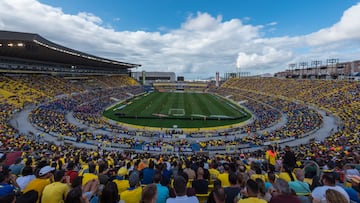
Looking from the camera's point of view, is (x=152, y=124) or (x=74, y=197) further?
(x=152, y=124)

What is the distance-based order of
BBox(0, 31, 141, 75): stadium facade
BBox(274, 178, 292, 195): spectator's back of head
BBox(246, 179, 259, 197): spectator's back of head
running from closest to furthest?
BBox(246, 179, 259, 197): spectator's back of head, BBox(274, 178, 292, 195): spectator's back of head, BBox(0, 31, 141, 75): stadium facade

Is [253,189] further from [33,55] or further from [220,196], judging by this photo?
[33,55]

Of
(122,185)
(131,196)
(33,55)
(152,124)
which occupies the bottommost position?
(152,124)

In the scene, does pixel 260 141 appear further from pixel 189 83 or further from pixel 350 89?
pixel 189 83

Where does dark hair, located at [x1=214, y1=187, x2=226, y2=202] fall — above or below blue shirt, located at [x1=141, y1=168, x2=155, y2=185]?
above

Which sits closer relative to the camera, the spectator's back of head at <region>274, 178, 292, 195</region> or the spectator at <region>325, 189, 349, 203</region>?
the spectator at <region>325, 189, 349, 203</region>

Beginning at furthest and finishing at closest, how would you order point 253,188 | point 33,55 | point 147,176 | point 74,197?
point 33,55 < point 147,176 < point 253,188 < point 74,197

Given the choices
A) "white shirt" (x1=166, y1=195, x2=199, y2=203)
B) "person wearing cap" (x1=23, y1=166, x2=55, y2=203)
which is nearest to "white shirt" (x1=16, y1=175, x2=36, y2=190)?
"person wearing cap" (x1=23, y1=166, x2=55, y2=203)

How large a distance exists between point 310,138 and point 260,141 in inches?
225

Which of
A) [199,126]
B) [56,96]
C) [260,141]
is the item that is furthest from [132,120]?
[260,141]

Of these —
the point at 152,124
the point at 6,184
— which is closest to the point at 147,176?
the point at 6,184

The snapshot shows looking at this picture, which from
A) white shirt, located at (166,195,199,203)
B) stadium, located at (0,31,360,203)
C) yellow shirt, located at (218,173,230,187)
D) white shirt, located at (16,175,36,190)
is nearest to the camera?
white shirt, located at (166,195,199,203)

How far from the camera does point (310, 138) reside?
2209cm

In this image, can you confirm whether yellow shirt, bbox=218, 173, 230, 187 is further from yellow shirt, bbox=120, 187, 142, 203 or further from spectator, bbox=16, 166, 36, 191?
spectator, bbox=16, 166, 36, 191
